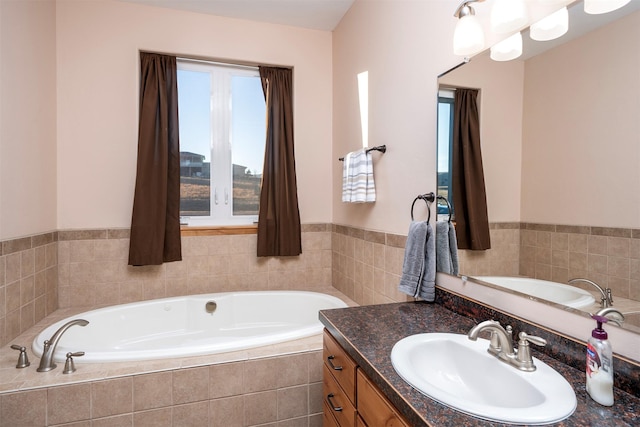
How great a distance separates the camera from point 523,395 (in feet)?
2.96

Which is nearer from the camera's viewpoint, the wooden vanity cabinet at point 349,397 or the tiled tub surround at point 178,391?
the wooden vanity cabinet at point 349,397

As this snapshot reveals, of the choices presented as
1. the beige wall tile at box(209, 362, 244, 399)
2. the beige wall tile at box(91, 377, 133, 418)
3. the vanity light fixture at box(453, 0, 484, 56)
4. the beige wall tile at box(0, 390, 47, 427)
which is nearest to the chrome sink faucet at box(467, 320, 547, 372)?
the vanity light fixture at box(453, 0, 484, 56)

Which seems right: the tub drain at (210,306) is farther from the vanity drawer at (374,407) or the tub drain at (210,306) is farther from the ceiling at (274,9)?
the ceiling at (274,9)

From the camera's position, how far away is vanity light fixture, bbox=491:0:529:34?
3.70 feet

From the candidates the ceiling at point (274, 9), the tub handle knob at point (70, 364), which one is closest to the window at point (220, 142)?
the ceiling at point (274, 9)

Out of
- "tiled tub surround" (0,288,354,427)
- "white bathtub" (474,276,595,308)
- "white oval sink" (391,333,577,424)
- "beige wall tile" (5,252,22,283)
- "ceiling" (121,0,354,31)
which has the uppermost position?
"ceiling" (121,0,354,31)

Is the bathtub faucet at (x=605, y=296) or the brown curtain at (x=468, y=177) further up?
the brown curtain at (x=468, y=177)

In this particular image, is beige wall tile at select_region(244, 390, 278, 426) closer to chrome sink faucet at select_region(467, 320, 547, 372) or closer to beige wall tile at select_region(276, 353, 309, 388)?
beige wall tile at select_region(276, 353, 309, 388)

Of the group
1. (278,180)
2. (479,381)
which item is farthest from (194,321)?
(479,381)

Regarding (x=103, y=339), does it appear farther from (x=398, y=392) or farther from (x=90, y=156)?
(x=398, y=392)

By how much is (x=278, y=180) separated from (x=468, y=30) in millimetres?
1891

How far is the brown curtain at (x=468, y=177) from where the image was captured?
1.39 meters

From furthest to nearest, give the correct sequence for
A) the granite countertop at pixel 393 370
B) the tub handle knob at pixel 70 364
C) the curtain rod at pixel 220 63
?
the curtain rod at pixel 220 63
the tub handle knob at pixel 70 364
the granite countertop at pixel 393 370

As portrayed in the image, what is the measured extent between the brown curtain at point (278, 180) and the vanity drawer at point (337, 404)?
1.59 meters
